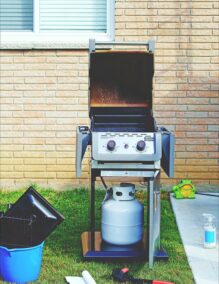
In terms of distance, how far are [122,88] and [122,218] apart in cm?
113

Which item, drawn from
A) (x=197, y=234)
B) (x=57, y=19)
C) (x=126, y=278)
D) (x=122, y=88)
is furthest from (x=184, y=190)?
(x=126, y=278)

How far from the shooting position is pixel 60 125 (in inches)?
309

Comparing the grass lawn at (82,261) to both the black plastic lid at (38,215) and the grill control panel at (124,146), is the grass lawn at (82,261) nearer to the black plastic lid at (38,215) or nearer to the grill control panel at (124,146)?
the black plastic lid at (38,215)

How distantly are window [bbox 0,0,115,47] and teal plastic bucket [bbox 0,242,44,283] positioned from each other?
393 centimetres

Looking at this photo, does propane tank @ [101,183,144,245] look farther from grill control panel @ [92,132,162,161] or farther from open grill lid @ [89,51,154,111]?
open grill lid @ [89,51,154,111]

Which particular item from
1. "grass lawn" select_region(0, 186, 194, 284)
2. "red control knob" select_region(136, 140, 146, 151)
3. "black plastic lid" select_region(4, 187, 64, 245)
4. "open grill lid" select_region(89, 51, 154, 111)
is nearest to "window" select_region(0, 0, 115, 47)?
"grass lawn" select_region(0, 186, 194, 284)

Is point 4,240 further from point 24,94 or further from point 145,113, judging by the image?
point 24,94

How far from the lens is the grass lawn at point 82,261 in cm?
473

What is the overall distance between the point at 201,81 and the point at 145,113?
8.61 feet

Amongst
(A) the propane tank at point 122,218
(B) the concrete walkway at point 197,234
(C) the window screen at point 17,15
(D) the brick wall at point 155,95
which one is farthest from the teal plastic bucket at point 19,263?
(C) the window screen at point 17,15

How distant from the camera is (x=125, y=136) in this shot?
4844 millimetres

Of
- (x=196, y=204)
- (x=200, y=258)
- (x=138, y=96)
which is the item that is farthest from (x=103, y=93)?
(x=196, y=204)

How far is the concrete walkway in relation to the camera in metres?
4.85

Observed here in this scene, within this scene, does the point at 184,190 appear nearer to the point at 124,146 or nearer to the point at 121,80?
the point at 121,80
